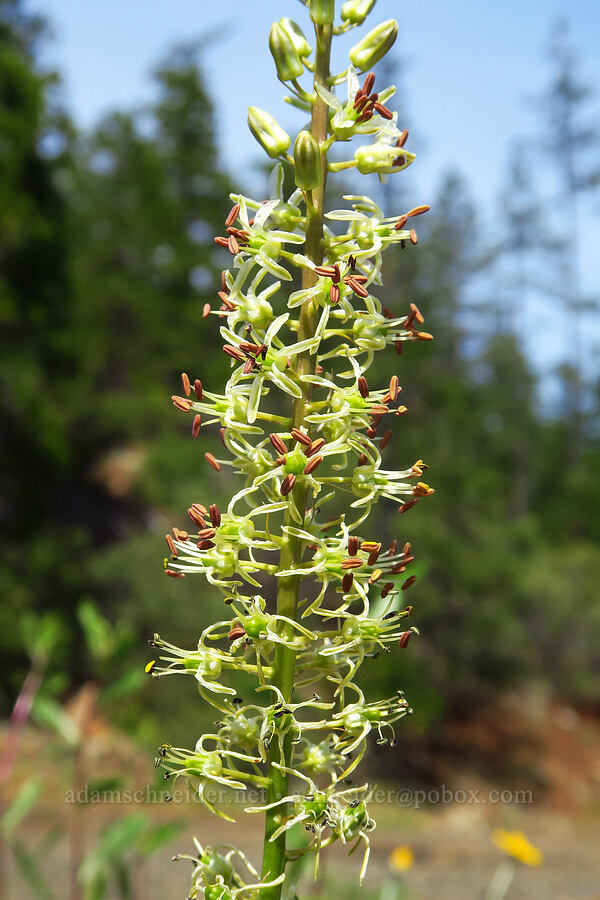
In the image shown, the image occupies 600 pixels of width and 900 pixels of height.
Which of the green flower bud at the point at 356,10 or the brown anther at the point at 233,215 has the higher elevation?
the green flower bud at the point at 356,10

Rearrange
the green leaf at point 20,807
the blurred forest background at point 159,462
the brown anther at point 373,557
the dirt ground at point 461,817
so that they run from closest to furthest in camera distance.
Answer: the brown anther at point 373,557 < the green leaf at point 20,807 < the dirt ground at point 461,817 < the blurred forest background at point 159,462

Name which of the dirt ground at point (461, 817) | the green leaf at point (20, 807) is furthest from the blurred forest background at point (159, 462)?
the green leaf at point (20, 807)

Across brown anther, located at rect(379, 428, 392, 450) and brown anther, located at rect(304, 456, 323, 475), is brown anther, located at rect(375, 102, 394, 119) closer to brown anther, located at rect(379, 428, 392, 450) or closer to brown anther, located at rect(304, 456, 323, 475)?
brown anther, located at rect(379, 428, 392, 450)

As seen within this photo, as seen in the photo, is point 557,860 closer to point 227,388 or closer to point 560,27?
point 227,388

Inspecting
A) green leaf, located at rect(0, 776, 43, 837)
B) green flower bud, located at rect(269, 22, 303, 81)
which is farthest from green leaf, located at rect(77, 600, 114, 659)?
green flower bud, located at rect(269, 22, 303, 81)

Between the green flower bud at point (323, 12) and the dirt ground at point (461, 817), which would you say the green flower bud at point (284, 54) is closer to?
the green flower bud at point (323, 12)

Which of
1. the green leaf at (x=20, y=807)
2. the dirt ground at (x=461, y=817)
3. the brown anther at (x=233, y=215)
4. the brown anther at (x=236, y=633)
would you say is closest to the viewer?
the brown anther at (x=236, y=633)

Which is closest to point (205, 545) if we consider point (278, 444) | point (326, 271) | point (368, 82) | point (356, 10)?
point (278, 444)
